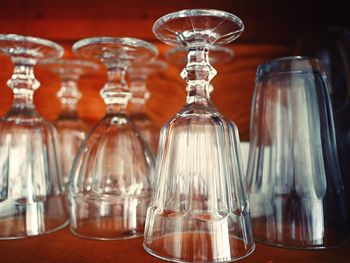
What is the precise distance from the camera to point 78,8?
57 centimetres

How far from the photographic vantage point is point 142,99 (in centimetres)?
56

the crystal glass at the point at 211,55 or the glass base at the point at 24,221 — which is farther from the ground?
the crystal glass at the point at 211,55

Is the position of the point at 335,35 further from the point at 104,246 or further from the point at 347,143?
the point at 104,246

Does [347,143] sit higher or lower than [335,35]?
lower

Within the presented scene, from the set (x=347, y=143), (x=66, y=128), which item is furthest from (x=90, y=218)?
(x=347, y=143)

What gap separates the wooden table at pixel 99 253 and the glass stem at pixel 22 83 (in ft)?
0.54

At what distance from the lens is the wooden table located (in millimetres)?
325

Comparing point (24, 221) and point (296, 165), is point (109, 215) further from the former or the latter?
point (296, 165)

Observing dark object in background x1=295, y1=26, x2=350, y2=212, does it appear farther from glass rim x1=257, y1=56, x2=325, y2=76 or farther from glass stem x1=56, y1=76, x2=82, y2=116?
glass stem x1=56, y1=76, x2=82, y2=116

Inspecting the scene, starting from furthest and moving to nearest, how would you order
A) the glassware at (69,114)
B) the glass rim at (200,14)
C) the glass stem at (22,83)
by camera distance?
1. the glassware at (69,114)
2. the glass stem at (22,83)
3. the glass rim at (200,14)

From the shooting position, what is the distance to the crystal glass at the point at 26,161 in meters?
0.40

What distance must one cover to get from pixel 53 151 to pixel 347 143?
38cm

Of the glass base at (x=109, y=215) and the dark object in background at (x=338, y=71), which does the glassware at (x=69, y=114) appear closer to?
the glass base at (x=109, y=215)

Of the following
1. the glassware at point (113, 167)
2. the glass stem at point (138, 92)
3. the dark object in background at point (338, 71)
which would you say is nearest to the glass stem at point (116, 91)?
the glassware at point (113, 167)
